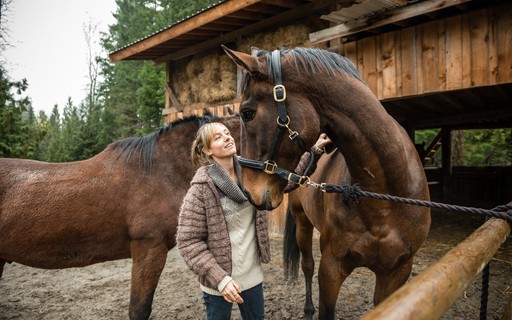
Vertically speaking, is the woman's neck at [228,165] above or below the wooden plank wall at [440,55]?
below

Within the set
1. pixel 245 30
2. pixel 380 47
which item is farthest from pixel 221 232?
pixel 245 30

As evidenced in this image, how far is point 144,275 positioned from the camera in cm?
245

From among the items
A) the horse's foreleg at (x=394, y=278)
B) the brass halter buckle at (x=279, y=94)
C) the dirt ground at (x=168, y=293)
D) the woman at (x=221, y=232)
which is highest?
the brass halter buckle at (x=279, y=94)

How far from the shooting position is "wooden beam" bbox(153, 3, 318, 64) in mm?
5359

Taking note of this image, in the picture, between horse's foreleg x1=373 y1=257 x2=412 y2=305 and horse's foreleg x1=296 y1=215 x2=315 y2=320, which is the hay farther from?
horse's foreleg x1=373 y1=257 x2=412 y2=305

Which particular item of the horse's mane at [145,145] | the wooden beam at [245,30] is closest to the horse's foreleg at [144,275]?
the horse's mane at [145,145]

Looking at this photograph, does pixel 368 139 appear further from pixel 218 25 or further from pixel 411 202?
pixel 218 25

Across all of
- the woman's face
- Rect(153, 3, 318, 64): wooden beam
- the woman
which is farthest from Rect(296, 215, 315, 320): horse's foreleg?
Rect(153, 3, 318, 64): wooden beam

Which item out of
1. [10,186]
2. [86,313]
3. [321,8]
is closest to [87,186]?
[10,186]

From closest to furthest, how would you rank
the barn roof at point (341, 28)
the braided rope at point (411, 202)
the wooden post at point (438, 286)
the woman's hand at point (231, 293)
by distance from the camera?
the wooden post at point (438, 286) → the braided rope at point (411, 202) → the woman's hand at point (231, 293) → the barn roof at point (341, 28)

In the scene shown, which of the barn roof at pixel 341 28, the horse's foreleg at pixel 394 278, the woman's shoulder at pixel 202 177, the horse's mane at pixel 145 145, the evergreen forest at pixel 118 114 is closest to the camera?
the woman's shoulder at pixel 202 177

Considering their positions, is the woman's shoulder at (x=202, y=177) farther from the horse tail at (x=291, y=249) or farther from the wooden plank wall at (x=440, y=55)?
the wooden plank wall at (x=440, y=55)

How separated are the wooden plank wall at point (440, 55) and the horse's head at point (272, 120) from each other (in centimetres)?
287

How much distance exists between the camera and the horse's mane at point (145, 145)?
2.76 m
